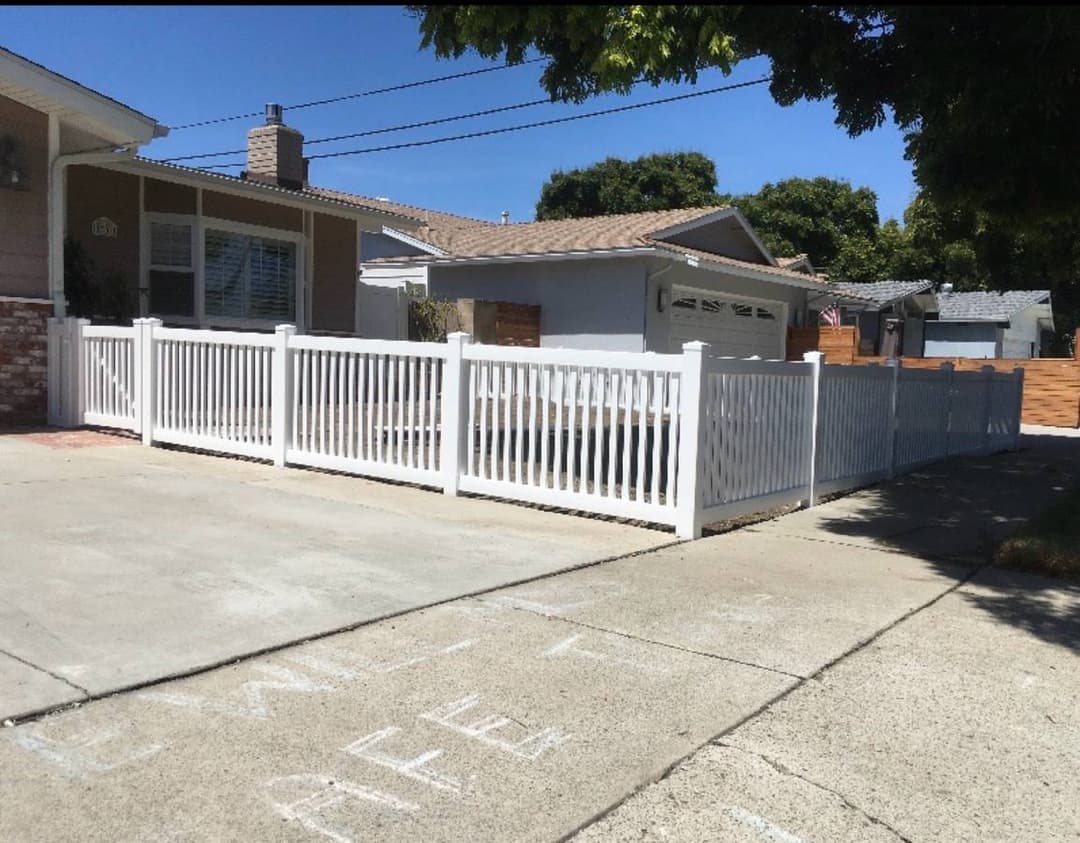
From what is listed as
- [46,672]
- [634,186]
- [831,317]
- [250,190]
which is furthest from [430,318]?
[634,186]

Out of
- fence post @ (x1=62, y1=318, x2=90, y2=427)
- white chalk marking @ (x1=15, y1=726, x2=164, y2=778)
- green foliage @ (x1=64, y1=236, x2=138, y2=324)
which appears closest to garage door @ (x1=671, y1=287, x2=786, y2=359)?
green foliage @ (x1=64, y1=236, x2=138, y2=324)

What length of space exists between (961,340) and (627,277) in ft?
83.5

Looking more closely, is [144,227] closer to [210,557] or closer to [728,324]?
[210,557]

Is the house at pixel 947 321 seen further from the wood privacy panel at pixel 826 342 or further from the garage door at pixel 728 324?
the garage door at pixel 728 324

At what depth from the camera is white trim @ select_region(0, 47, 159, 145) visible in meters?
10.6

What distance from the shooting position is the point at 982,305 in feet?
122

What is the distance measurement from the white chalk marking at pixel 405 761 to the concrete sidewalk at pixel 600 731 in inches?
0.4

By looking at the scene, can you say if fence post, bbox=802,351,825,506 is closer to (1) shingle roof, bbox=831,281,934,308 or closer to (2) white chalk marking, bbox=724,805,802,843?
(2) white chalk marking, bbox=724,805,802,843

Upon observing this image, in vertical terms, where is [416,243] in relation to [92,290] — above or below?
above

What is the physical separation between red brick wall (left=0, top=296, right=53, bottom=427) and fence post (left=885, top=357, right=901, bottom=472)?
10.3m

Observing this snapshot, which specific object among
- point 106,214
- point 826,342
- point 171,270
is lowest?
point 826,342

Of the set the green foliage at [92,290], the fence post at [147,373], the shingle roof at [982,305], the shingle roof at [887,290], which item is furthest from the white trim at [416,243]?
the shingle roof at [982,305]

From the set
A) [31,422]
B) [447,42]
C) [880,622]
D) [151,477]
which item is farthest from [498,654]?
[31,422]

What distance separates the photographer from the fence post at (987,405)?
14.4 m
